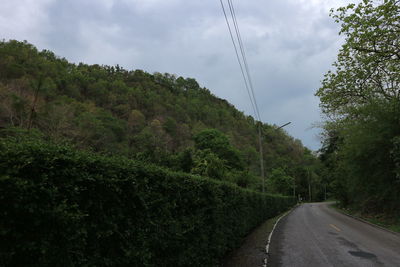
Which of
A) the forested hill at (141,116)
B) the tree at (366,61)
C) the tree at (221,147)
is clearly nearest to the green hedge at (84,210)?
the tree at (366,61)

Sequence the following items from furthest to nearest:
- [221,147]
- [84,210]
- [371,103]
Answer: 1. [221,147]
2. [371,103]
3. [84,210]

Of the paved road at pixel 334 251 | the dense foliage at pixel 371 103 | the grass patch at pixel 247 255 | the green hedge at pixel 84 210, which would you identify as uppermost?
the dense foliage at pixel 371 103

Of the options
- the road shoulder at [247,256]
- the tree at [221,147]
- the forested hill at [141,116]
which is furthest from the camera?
the tree at [221,147]

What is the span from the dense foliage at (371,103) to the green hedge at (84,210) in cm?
1339

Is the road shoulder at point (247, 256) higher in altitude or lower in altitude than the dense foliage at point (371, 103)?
lower

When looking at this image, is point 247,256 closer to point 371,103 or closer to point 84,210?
point 84,210

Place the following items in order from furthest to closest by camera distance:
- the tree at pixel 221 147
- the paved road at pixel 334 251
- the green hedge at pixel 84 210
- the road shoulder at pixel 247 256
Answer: the tree at pixel 221 147
the road shoulder at pixel 247 256
the paved road at pixel 334 251
the green hedge at pixel 84 210

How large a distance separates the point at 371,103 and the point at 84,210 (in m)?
20.8

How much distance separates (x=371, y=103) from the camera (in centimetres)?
1866

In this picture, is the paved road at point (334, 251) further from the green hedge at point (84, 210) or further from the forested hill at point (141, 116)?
the forested hill at point (141, 116)

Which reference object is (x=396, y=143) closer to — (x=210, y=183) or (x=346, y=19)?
(x=346, y=19)

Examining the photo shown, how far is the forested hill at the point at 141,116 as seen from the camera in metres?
37.0

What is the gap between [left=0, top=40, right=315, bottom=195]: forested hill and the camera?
37031 mm

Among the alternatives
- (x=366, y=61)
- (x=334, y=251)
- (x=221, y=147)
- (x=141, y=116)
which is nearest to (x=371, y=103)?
(x=366, y=61)
